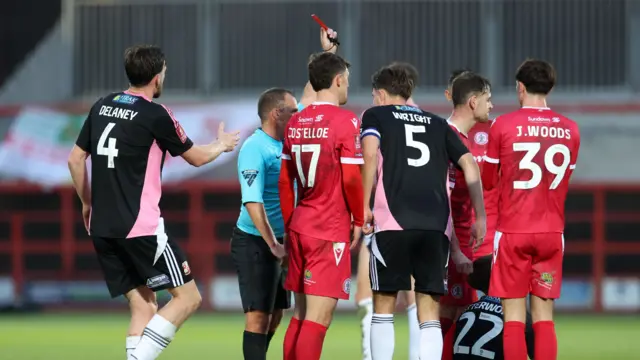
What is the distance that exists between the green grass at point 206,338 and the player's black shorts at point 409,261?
3372mm

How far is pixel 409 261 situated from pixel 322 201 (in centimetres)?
74

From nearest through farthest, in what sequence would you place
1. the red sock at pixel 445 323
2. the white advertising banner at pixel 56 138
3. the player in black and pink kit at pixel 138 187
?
the player in black and pink kit at pixel 138 187, the red sock at pixel 445 323, the white advertising banner at pixel 56 138

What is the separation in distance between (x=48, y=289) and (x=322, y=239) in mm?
12454

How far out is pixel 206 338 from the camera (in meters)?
14.0

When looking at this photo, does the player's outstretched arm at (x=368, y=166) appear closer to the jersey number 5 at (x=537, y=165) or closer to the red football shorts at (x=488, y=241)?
the jersey number 5 at (x=537, y=165)

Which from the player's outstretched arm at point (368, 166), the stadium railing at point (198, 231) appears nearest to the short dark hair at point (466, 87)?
the player's outstretched arm at point (368, 166)

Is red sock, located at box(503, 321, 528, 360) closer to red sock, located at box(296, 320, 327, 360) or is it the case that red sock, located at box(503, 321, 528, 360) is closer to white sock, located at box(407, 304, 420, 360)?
white sock, located at box(407, 304, 420, 360)

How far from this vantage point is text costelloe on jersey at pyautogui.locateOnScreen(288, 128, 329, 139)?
773cm

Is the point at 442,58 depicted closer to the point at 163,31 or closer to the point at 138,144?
the point at 163,31

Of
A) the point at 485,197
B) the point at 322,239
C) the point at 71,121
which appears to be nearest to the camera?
the point at 322,239

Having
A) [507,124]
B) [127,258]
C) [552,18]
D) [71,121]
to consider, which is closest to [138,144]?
[127,258]

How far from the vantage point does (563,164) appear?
8.02 meters

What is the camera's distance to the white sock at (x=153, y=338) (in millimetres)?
7703

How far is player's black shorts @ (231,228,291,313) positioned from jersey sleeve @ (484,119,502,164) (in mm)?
1698
